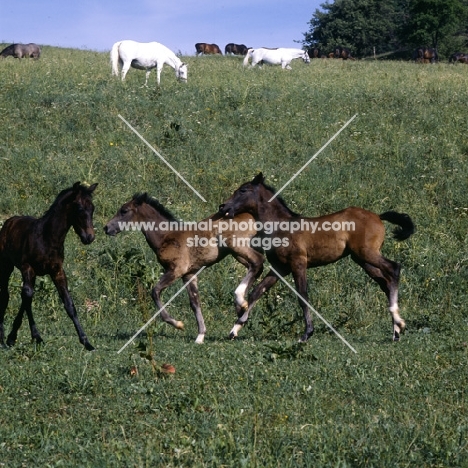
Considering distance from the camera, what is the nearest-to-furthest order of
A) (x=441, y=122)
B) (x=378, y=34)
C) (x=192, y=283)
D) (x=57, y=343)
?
(x=57, y=343), (x=192, y=283), (x=441, y=122), (x=378, y=34)

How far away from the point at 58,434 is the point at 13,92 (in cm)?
1830

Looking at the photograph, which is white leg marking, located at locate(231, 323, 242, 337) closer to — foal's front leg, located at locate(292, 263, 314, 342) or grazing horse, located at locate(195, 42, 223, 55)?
foal's front leg, located at locate(292, 263, 314, 342)

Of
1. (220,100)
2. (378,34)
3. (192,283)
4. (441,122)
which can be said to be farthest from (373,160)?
(378,34)

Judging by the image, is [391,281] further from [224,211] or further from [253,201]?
[224,211]

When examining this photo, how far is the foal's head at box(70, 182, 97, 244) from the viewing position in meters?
10.3

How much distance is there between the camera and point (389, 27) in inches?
3196

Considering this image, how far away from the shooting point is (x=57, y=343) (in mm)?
10617

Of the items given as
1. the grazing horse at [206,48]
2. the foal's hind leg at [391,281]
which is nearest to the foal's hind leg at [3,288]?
the foal's hind leg at [391,281]

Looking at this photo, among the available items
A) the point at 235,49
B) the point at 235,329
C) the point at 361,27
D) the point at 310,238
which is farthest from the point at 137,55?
the point at 361,27

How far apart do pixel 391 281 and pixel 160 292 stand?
3.04 metres

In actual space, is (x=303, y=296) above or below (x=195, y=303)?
above

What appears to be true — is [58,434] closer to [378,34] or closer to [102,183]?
[102,183]

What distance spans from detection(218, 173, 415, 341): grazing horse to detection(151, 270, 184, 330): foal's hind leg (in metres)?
0.76

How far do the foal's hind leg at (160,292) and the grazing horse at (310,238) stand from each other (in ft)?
2.49
